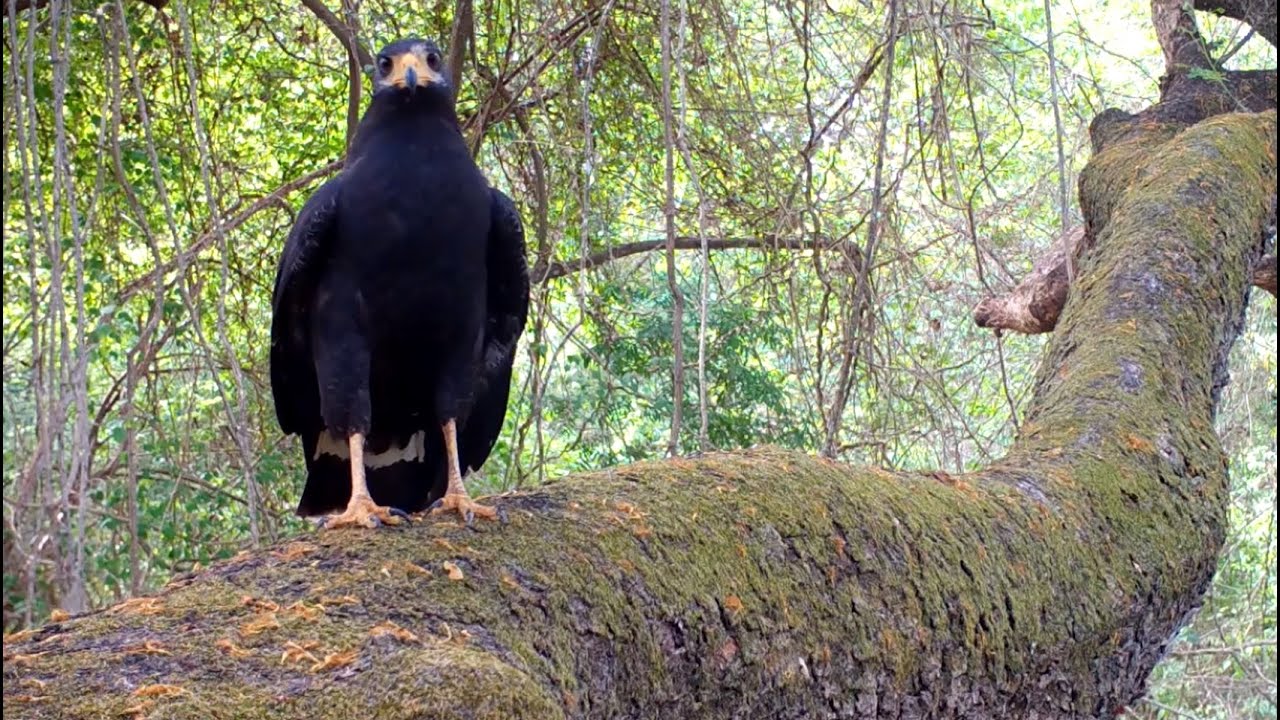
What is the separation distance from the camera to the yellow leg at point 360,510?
1846 mm

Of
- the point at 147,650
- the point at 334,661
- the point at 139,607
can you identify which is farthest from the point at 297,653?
the point at 139,607

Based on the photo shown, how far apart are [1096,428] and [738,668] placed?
1.44 metres

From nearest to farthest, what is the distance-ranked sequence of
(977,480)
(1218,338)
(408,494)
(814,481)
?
(814,481) → (977,480) → (408,494) → (1218,338)

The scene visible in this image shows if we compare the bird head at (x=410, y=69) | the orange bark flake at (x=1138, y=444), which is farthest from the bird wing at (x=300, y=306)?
the orange bark flake at (x=1138, y=444)

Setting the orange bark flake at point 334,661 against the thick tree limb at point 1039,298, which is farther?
the thick tree limb at point 1039,298

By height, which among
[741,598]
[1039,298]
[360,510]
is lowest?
[741,598]

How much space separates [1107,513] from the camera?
2.43 m

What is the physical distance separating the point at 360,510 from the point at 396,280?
510 mm

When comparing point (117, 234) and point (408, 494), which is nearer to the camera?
point (408, 494)

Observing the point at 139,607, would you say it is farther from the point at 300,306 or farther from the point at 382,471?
the point at 382,471

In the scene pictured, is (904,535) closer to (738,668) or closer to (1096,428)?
(738,668)

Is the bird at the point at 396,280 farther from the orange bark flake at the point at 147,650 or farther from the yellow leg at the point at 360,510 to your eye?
the orange bark flake at the point at 147,650

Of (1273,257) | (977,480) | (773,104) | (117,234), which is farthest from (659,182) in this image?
(977,480)

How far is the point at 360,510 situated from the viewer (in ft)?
6.53
